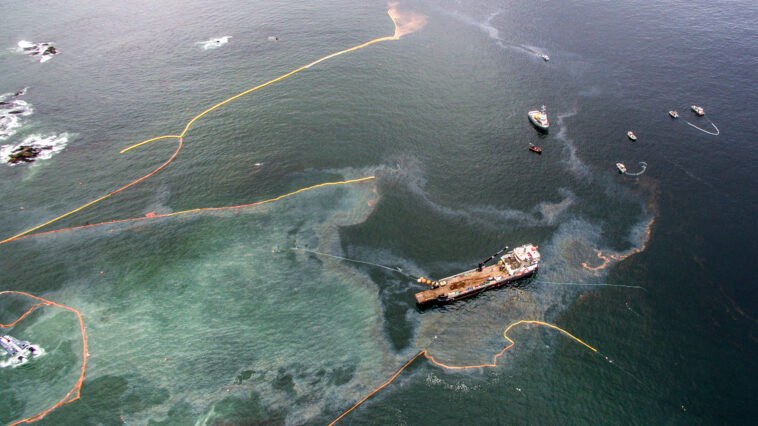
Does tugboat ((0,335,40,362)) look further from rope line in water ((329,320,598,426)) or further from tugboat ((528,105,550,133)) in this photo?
tugboat ((528,105,550,133))

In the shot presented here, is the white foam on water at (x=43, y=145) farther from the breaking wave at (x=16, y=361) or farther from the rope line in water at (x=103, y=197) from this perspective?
the breaking wave at (x=16, y=361)

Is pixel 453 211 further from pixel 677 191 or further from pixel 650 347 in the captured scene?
pixel 677 191

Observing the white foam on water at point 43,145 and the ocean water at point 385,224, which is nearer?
the ocean water at point 385,224

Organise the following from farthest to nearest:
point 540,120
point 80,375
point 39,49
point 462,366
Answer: point 39,49, point 540,120, point 462,366, point 80,375

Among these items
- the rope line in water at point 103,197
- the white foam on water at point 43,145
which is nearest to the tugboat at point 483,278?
the rope line in water at point 103,197

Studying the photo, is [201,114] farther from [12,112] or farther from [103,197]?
[12,112]

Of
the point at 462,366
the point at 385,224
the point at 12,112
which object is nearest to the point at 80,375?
the point at 385,224
